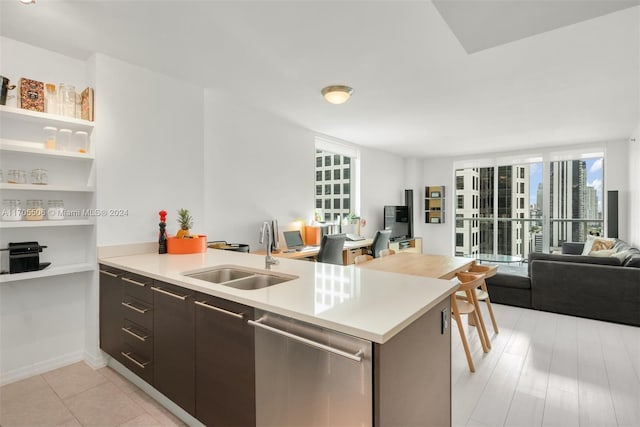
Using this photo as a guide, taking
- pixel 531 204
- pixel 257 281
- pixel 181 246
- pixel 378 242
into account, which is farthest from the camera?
pixel 531 204

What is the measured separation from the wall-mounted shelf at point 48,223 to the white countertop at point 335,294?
0.46 m

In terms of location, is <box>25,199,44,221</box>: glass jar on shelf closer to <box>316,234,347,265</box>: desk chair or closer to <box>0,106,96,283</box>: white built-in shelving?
<box>0,106,96,283</box>: white built-in shelving

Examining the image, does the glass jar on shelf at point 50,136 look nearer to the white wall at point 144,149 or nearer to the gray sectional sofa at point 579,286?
the white wall at point 144,149

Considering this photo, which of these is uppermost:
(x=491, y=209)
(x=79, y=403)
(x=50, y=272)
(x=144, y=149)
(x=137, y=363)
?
(x=144, y=149)

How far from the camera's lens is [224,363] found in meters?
Answer: 1.54

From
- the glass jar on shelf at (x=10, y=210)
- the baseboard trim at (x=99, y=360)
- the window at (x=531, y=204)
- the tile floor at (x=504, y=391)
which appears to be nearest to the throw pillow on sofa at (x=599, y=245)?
the window at (x=531, y=204)

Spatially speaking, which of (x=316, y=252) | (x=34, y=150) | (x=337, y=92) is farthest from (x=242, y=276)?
(x=316, y=252)

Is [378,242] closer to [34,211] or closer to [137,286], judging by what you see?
[137,286]

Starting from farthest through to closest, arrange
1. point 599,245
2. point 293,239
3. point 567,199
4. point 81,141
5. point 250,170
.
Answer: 1. point 567,199
2. point 599,245
3. point 293,239
4. point 250,170
5. point 81,141

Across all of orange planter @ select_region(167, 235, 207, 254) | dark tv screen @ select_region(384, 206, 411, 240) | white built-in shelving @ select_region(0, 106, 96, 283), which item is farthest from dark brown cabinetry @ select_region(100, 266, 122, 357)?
dark tv screen @ select_region(384, 206, 411, 240)

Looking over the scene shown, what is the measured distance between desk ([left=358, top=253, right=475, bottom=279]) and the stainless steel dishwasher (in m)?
1.58

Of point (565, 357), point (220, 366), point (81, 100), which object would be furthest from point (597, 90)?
point (81, 100)

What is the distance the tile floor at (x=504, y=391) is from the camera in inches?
76.8

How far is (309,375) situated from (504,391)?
1733 millimetres
